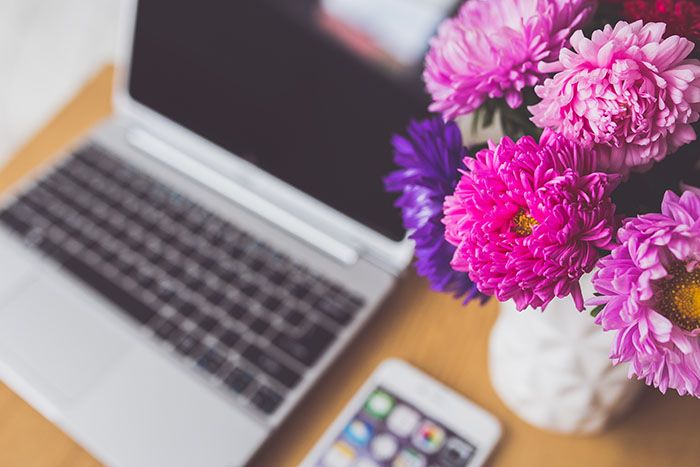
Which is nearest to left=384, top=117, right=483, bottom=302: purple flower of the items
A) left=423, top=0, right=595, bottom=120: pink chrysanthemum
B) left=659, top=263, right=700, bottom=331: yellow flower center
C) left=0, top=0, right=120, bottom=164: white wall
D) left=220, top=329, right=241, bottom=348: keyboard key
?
left=423, top=0, right=595, bottom=120: pink chrysanthemum

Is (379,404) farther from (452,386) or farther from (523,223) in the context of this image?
(523,223)

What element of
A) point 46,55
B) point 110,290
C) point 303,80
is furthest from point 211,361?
point 46,55

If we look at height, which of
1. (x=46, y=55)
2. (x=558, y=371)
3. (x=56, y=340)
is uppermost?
(x=46, y=55)

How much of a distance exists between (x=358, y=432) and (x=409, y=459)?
0.15ft

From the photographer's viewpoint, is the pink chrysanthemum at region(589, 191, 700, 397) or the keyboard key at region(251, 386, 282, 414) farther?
the keyboard key at region(251, 386, 282, 414)

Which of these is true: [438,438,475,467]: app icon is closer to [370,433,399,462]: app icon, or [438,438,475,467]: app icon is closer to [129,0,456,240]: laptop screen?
[370,433,399,462]: app icon

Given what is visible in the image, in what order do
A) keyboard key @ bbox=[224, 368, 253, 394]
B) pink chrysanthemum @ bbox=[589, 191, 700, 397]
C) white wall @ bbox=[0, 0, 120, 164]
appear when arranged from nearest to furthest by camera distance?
pink chrysanthemum @ bbox=[589, 191, 700, 397], keyboard key @ bbox=[224, 368, 253, 394], white wall @ bbox=[0, 0, 120, 164]

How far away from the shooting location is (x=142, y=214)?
0.69 metres

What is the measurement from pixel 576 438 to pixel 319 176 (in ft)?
1.02

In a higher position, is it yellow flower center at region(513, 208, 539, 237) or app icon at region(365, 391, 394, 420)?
yellow flower center at region(513, 208, 539, 237)

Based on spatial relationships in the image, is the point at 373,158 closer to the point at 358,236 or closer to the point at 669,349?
the point at 358,236

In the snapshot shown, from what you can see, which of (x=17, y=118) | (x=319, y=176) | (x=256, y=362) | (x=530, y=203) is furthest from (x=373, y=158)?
(x=17, y=118)

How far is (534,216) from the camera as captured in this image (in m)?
0.30

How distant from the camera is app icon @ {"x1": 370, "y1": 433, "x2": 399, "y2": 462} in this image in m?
0.53
